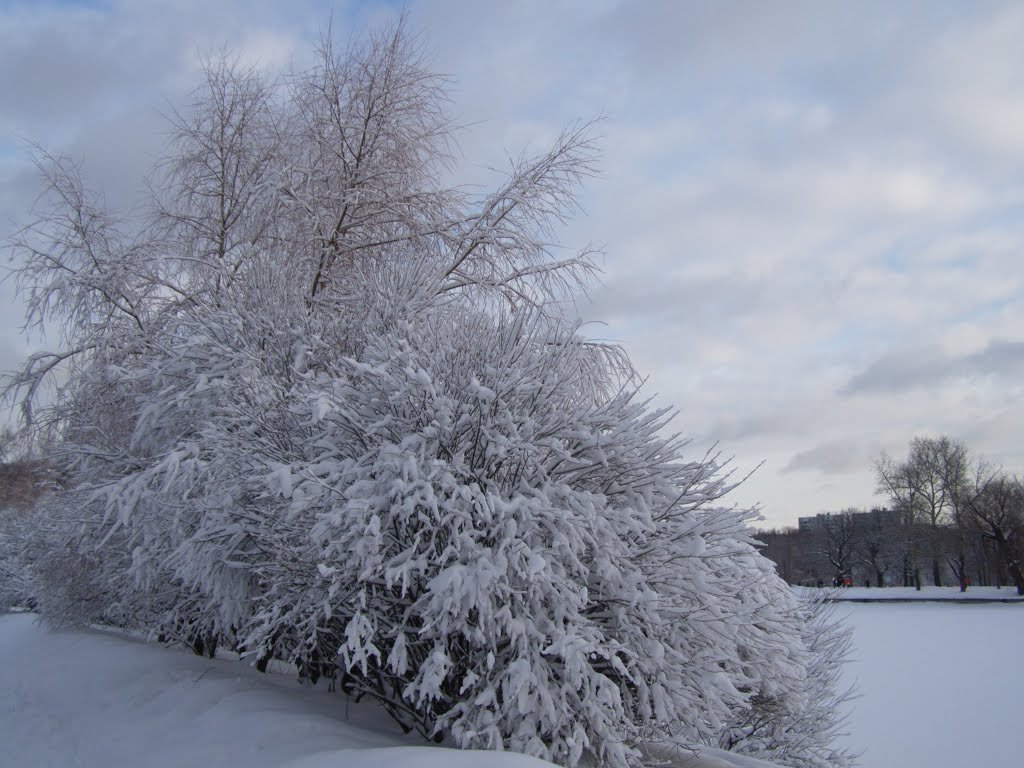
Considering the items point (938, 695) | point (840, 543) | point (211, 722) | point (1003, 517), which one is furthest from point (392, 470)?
point (840, 543)

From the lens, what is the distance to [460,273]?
371 inches

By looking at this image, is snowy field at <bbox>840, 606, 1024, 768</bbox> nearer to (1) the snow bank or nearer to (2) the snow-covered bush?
(2) the snow-covered bush

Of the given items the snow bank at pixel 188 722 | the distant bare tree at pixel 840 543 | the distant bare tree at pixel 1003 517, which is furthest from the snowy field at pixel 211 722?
the distant bare tree at pixel 840 543

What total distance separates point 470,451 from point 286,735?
2.24 meters

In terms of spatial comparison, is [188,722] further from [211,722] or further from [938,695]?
[938,695]

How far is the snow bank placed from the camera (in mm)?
4438

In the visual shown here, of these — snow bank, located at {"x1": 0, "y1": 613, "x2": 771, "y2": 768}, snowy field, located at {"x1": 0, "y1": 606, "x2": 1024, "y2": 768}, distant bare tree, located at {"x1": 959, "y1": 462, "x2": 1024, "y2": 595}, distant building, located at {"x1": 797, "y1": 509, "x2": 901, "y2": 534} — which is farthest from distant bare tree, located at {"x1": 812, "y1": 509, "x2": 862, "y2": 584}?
snow bank, located at {"x1": 0, "y1": 613, "x2": 771, "y2": 768}

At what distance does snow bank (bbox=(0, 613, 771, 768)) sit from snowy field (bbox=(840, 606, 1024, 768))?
817 centimetres

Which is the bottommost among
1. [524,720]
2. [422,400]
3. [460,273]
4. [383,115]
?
[524,720]

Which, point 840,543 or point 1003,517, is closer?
point 1003,517

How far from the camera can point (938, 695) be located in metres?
17.4

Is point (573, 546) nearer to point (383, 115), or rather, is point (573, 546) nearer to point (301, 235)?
point (301, 235)

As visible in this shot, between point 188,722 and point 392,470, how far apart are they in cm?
285

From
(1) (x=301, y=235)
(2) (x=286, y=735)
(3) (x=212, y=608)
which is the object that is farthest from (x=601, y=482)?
(1) (x=301, y=235)
